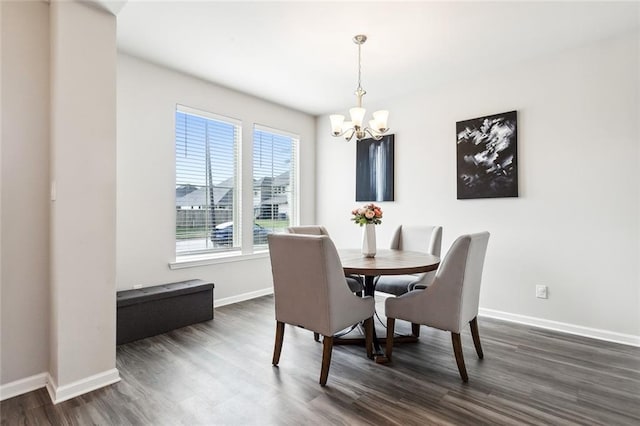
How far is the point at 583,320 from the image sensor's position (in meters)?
2.92

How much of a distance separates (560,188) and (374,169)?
6.69ft

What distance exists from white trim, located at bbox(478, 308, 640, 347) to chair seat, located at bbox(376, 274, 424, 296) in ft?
3.63

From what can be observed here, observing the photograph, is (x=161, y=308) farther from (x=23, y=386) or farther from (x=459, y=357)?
(x=459, y=357)

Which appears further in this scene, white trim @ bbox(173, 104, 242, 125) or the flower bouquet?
white trim @ bbox(173, 104, 242, 125)

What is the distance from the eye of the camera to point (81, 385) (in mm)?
1962

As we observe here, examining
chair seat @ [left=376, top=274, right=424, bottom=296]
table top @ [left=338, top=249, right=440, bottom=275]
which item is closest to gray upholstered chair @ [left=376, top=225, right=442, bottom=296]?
chair seat @ [left=376, top=274, right=424, bottom=296]

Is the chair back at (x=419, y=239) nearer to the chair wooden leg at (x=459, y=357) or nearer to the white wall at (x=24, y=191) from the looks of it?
the chair wooden leg at (x=459, y=357)

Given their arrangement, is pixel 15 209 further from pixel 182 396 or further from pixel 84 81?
pixel 182 396

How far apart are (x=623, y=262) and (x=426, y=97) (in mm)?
2484

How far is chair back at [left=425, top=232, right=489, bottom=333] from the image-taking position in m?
2.07

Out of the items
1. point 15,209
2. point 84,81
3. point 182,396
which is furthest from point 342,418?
point 84,81

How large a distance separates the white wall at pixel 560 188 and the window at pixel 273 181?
1.87 metres

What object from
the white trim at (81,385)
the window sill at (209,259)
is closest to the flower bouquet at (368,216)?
the window sill at (209,259)

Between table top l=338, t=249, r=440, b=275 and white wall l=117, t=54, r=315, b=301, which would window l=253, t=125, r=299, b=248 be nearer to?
white wall l=117, t=54, r=315, b=301
